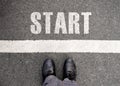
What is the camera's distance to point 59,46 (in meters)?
3.13

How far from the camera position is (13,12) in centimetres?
313

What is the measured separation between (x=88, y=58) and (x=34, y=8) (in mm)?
782

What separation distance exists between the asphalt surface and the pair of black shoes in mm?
51

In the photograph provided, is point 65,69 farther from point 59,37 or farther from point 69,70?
point 59,37

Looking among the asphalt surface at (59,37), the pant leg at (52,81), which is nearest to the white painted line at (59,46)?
the asphalt surface at (59,37)

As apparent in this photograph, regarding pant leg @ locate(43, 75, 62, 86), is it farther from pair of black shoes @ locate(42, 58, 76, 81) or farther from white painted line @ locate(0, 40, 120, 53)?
white painted line @ locate(0, 40, 120, 53)

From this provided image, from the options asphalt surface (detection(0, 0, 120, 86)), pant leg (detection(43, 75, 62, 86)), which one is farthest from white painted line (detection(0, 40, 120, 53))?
pant leg (detection(43, 75, 62, 86))

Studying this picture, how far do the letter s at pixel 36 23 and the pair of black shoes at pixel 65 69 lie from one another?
1.10ft

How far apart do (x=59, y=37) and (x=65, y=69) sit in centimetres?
34

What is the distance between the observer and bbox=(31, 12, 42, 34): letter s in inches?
123

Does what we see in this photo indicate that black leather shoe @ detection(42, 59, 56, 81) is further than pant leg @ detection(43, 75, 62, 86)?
Yes

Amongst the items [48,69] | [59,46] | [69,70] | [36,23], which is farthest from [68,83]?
[36,23]

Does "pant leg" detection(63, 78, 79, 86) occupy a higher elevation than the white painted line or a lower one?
lower

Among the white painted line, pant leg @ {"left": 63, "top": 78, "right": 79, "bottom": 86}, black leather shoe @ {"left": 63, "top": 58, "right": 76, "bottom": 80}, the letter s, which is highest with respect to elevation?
the letter s
